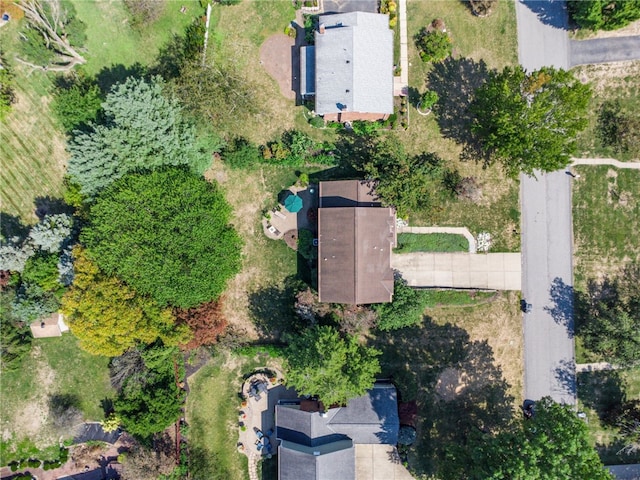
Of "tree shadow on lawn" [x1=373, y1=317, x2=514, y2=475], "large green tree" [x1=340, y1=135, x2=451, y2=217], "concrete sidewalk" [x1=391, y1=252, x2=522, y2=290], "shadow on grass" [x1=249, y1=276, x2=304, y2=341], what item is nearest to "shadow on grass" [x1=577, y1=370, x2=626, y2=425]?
"tree shadow on lawn" [x1=373, y1=317, x2=514, y2=475]

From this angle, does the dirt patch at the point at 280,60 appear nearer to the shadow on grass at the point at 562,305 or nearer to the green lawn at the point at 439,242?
the green lawn at the point at 439,242

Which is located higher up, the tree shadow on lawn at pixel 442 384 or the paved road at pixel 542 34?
the paved road at pixel 542 34

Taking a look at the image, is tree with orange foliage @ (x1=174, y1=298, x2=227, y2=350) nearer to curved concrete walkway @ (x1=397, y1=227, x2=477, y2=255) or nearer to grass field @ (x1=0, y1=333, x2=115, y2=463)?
grass field @ (x1=0, y1=333, x2=115, y2=463)

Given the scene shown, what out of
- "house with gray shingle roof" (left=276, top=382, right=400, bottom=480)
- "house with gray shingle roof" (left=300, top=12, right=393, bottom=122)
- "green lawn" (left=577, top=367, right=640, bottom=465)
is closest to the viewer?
"house with gray shingle roof" (left=300, top=12, right=393, bottom=122)

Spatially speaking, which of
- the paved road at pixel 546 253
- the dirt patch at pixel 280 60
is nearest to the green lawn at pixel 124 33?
the dirt patch at pixel 280 60

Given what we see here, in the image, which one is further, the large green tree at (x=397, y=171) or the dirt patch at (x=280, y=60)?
the dirt patch at (x=280, y=60)
